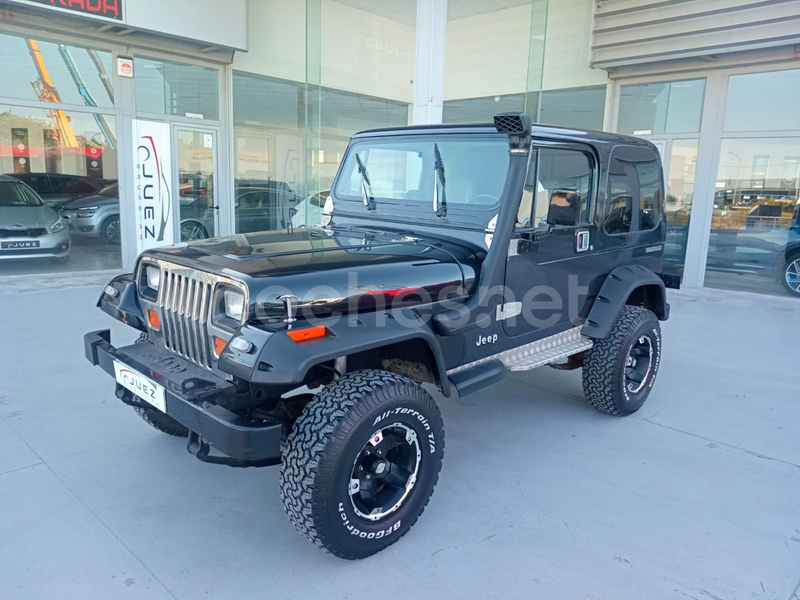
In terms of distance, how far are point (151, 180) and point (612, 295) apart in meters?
6.90

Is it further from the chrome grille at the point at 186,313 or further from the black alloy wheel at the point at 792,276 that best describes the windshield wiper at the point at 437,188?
the black alloy wheel at the point at 792,276

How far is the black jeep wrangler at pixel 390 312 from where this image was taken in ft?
7.79

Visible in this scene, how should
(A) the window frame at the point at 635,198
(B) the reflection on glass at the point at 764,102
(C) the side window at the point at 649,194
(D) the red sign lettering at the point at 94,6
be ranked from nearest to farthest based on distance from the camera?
(A) the window frame at the point at 635,198, (C) the side window at the point at 649,194, (D) the red sign lettering at the point at 94,6, (B) the reflection on glass at the point at 764,102

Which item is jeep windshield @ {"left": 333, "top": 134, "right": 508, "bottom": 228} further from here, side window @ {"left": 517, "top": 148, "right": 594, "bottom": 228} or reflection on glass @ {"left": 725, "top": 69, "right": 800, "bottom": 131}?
reflection on glass @ {"left": 725, "top": 69, "right": 800, "bottom": 131}

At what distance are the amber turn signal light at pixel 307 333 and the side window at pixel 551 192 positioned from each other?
1.36 meters

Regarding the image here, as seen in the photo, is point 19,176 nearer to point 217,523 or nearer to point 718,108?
point 217,523

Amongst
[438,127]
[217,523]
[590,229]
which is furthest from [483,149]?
[217,523]

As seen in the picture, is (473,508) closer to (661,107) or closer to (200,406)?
(200,406)

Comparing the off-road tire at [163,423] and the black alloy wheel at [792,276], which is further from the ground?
the black alloy wheel at [792,276]

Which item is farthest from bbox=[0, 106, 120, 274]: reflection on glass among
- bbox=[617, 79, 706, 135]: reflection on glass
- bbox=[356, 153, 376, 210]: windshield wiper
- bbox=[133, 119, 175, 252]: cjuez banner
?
bbox=[617, 79, 706, 135]: reflection on glass

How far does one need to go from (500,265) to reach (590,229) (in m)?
0.96

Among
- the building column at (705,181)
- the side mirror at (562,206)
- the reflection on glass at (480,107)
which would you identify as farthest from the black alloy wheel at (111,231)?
the building column at (705,181)

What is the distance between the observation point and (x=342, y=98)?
1061 cm

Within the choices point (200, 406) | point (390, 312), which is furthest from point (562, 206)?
point (200, 406)
